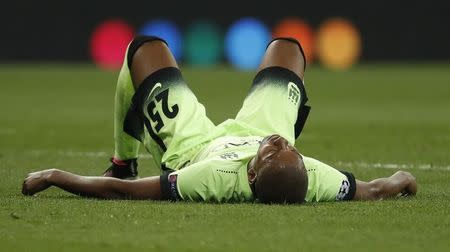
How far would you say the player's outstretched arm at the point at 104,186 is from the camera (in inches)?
235

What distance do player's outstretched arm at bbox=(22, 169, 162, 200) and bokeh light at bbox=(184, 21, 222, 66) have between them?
1830cm

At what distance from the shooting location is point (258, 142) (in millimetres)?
6133

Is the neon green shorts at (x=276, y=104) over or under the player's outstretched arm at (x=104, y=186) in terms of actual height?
over

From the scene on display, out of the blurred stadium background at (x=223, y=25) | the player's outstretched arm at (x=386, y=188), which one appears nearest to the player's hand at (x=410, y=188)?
the player's outstretched arm at (x=386, y=188)

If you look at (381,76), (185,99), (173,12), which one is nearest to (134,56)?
(185,99)

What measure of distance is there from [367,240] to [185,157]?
5.33 ft

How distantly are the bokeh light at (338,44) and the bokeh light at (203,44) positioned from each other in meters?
2.15

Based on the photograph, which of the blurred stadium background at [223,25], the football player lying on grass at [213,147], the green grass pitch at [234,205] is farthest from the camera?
the blurred stadium background at [223,25]

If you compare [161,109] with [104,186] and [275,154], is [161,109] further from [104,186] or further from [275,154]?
[275,154]

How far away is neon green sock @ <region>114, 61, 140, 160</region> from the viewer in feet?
22.0

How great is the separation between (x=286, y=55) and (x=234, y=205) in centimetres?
133

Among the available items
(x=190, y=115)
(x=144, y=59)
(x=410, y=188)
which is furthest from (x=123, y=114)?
(x=410, y=188)

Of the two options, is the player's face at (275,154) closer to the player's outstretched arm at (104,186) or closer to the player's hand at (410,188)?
the player's outstretched arm at (104,186)

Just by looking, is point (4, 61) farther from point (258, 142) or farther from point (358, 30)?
point (258, 142)
